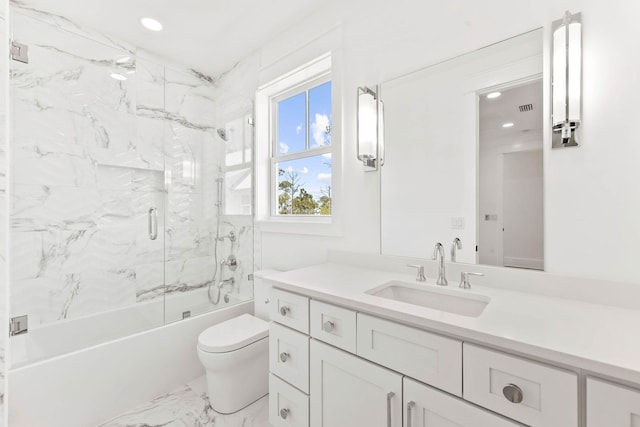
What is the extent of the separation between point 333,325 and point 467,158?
1023mm

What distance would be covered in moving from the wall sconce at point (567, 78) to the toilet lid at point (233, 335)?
188cm

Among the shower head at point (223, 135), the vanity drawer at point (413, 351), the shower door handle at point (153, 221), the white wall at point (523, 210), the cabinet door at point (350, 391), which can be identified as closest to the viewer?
the vanity drawer at point (413, 351)

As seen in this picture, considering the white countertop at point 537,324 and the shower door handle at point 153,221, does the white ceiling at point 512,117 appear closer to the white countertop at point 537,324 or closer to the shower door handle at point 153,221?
the white countertop at point 537,324

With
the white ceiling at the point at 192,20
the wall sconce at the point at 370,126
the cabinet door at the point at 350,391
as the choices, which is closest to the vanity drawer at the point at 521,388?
the cabinet door at the point at 350,391

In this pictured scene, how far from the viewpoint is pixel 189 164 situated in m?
2.54

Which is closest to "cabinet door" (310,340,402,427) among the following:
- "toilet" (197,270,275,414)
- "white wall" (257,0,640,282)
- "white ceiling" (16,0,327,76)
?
"toilet" (197,270,275,414)

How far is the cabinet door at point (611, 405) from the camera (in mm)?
617

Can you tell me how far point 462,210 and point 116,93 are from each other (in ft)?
9.11

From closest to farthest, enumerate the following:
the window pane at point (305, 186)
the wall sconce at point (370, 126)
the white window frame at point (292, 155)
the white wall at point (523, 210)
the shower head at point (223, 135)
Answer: the white wall at point (523, 210) → the wall sconce at point (370, 126) → the white window frame at point (292, 155) → the window pane at point (305, 186) → the shower head at point (223, 135)

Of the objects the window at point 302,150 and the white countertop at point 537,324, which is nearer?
the white countertop at point 537,324

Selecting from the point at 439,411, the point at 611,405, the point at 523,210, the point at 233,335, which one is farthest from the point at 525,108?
the point at 233,335

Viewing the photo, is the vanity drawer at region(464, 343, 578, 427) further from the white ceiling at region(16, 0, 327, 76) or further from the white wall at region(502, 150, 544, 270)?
the white ceiling at region(16, 0, 327, 76)

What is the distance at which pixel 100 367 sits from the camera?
1636 millimetres

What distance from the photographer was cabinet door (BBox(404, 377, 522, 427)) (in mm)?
801
